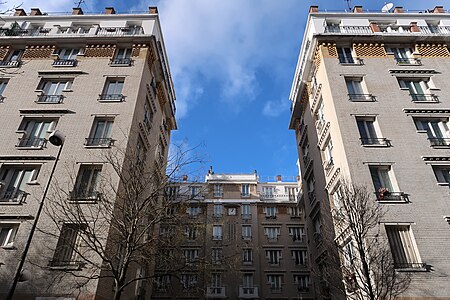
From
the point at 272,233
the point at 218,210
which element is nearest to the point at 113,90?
the point at 218,210

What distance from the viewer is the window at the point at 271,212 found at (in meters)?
39.3

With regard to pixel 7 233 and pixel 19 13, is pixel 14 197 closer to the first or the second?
pixel 7 233

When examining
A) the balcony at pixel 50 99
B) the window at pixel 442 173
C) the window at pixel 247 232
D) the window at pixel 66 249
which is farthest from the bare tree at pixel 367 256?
the window at pixel 247 232

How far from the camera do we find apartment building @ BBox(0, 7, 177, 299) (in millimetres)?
14977

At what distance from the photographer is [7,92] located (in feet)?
68.2

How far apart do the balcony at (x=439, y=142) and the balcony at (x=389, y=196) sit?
417 cm

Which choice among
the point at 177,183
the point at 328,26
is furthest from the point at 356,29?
the point at 177,183

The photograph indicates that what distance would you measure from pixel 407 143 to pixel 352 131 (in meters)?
3.11

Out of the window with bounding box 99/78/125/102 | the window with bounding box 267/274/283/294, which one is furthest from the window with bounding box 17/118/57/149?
the window with bounding box 267/274/283/294

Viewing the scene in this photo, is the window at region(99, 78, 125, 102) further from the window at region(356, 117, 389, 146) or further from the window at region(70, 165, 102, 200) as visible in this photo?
the window at region(356, 117, 389, 146)

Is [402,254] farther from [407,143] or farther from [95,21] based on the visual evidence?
[95,21]

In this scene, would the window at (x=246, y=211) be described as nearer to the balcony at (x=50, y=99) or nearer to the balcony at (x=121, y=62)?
the balcony at (x=121, y=62)

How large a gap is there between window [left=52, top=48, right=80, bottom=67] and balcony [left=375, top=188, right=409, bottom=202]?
827 inches

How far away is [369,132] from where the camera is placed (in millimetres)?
19109
